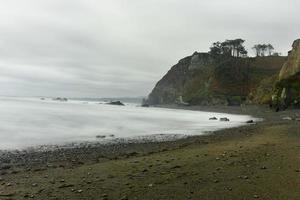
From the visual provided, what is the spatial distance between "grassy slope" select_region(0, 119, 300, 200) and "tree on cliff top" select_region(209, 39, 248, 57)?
146 metres

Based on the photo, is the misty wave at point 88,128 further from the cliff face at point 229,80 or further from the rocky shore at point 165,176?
the cliff face at point 229,80

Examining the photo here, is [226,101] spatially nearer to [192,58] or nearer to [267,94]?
[267,94]

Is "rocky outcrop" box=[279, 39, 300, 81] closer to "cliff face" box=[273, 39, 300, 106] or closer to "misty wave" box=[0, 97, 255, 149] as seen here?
"cliff face" box=[273, 39, 300, 106]

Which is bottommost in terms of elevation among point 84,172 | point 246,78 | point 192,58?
point 84,172

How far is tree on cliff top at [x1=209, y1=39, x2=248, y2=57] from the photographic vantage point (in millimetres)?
158125

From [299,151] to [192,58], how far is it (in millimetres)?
181365

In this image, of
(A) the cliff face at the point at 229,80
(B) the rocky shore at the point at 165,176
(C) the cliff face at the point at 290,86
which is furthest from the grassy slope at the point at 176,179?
(A) the cliff face at the point at 229,80

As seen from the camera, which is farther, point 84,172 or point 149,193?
point 84,172

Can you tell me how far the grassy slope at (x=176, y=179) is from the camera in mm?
10758

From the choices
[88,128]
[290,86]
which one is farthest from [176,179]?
[290,86]

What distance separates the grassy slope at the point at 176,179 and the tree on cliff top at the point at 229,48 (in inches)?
5757

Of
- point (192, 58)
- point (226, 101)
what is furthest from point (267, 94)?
point (192, 58)

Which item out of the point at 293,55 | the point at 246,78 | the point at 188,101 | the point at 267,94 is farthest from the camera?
the point at 188,101

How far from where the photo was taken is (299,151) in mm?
16938
